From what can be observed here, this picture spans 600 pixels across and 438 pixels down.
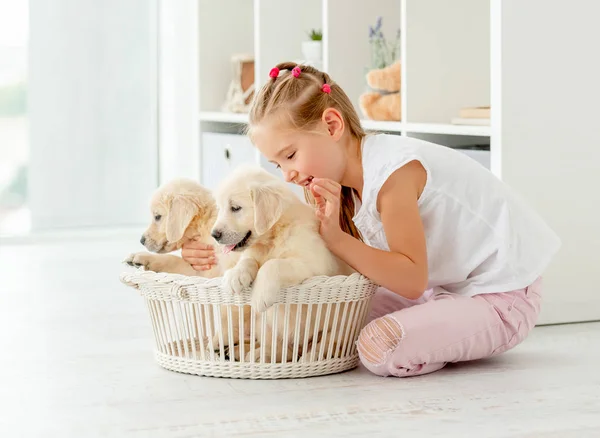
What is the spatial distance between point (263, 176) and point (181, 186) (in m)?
0.22

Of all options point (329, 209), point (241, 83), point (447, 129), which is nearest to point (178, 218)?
point (329, 209)

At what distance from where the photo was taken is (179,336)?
1692mm

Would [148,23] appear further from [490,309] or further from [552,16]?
[490,309]

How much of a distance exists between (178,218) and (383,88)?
1023mm

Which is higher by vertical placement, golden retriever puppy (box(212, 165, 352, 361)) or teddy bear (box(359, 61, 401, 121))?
teddy bear (box(359, 61, 401, 121))

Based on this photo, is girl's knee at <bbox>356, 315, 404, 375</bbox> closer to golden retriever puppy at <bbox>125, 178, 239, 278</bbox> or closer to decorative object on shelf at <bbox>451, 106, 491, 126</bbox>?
golden retriever puppy at <bbox>125, 178, 239, 278</bbox>

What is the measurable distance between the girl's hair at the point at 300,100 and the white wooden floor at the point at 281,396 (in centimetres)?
46

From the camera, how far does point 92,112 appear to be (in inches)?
162

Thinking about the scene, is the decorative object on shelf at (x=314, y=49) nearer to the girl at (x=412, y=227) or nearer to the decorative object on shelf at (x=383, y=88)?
the decorative object on shelf at (x=383, y=88)

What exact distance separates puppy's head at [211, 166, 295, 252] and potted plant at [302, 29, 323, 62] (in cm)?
156

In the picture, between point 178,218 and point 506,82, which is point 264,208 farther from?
point 506,82

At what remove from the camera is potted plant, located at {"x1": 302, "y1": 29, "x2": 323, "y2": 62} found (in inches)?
122

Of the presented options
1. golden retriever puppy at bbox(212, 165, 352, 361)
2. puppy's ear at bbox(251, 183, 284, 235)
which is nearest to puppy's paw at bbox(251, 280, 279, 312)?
golden retriever puppy at bbox(212, 165, 352, 361)

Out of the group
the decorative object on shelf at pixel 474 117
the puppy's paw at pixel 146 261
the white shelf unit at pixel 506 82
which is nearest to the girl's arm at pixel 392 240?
the puppy's paw at pixel 146 261
